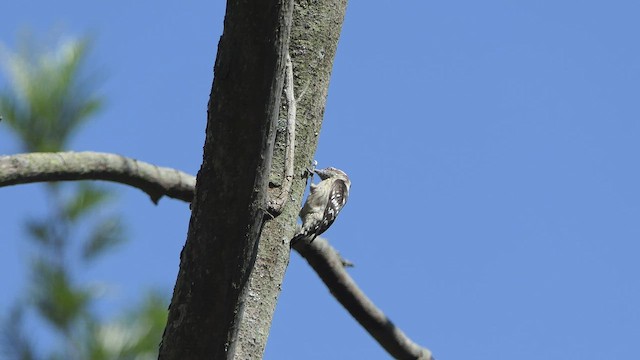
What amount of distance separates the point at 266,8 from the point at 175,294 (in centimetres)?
77

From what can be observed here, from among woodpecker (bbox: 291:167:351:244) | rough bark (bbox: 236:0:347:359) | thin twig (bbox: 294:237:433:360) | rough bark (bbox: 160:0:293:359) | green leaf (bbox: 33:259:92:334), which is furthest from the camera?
woodpecker (bbox: 291:167:351:244)

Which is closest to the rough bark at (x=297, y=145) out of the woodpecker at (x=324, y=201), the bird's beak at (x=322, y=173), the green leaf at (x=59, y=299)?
the green leaf at (x=59, y=299)

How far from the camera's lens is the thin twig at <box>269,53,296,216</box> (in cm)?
265

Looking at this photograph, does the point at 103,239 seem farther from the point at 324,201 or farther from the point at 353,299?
the point at 324,201

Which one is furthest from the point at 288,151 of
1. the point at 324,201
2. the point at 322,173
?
the point at 322,173

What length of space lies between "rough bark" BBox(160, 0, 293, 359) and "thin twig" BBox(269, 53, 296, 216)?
41cm

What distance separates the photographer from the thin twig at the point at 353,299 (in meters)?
4.84

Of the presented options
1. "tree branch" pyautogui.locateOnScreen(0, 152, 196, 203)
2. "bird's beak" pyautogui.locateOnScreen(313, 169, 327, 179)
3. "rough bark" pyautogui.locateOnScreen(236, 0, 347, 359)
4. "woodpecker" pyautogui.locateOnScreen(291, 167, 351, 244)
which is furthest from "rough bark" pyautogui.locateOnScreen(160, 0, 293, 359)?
"bird's beak" pyautogui.locateOnScreen(313, 169, 327, 179)

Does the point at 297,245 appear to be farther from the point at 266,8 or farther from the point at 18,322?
the point at 266,8

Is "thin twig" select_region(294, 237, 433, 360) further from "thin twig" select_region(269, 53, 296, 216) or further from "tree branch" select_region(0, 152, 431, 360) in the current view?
"thin twig" select_region(269, 53, 296, 216)

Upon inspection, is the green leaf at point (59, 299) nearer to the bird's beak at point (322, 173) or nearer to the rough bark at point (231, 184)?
the rough bark at point (231, 184)

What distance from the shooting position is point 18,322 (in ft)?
11.2

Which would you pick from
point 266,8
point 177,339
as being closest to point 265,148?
point 266,8

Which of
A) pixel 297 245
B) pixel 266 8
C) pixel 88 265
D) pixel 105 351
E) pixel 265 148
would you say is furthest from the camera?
pixel 297 245
